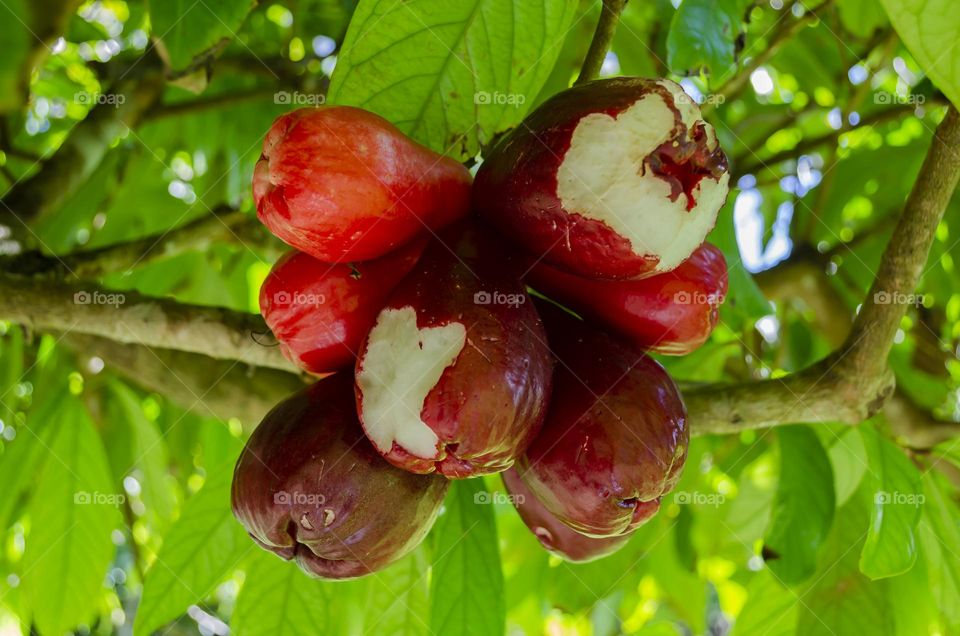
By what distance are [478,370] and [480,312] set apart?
51 mm

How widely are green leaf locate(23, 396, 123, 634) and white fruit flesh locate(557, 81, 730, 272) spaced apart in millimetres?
1092

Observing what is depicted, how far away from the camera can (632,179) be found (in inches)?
27.1

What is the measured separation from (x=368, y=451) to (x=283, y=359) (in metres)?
0.25

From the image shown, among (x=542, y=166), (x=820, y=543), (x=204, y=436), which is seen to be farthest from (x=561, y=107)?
(x=204, y=436)

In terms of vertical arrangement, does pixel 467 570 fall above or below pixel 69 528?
above
